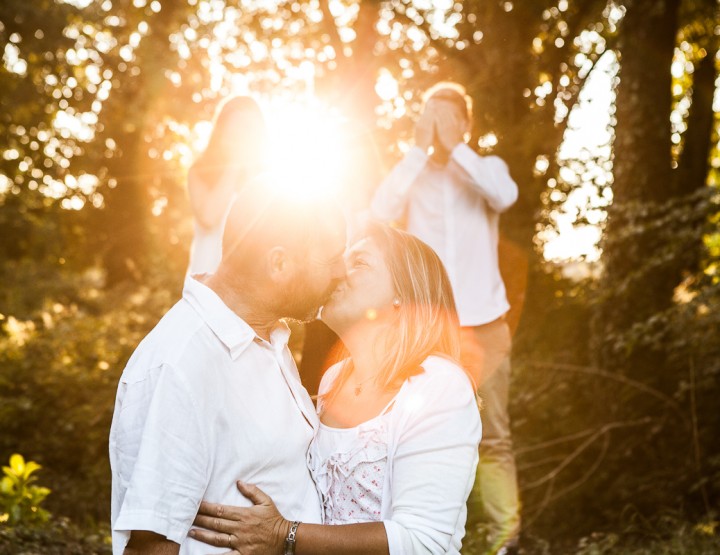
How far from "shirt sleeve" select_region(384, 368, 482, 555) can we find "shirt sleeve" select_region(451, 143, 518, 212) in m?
2.64

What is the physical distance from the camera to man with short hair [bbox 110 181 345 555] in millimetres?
2039

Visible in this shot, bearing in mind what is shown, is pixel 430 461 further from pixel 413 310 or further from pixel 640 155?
pixel 640 155

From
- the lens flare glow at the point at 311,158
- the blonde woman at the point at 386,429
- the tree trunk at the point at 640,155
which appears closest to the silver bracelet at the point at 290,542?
the blonde woman at the point at 386,429

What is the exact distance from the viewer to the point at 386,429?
8.64ft

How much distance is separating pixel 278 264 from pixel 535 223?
5971mm

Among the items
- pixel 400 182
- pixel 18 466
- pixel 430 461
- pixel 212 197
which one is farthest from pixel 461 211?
pixel 18 466

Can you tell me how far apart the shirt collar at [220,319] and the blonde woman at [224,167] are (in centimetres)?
258

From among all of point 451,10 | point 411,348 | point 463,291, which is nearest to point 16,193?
point 451,10

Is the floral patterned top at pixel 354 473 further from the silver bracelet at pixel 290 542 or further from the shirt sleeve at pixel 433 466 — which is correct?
the silver bracelet at pixel 290 542

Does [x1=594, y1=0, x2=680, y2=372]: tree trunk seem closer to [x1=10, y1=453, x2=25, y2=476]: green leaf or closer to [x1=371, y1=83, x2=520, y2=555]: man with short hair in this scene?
[x1=371, y1=83, x2=520, y2=555]: man with short hair

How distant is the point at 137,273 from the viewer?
21047mm

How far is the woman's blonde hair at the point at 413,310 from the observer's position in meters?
2.79

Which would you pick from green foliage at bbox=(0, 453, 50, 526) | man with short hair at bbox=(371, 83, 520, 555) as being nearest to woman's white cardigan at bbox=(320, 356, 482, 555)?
man with short hair at bbox=(371, 83, 520, 555)

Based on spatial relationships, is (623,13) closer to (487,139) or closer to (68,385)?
(487,139)
